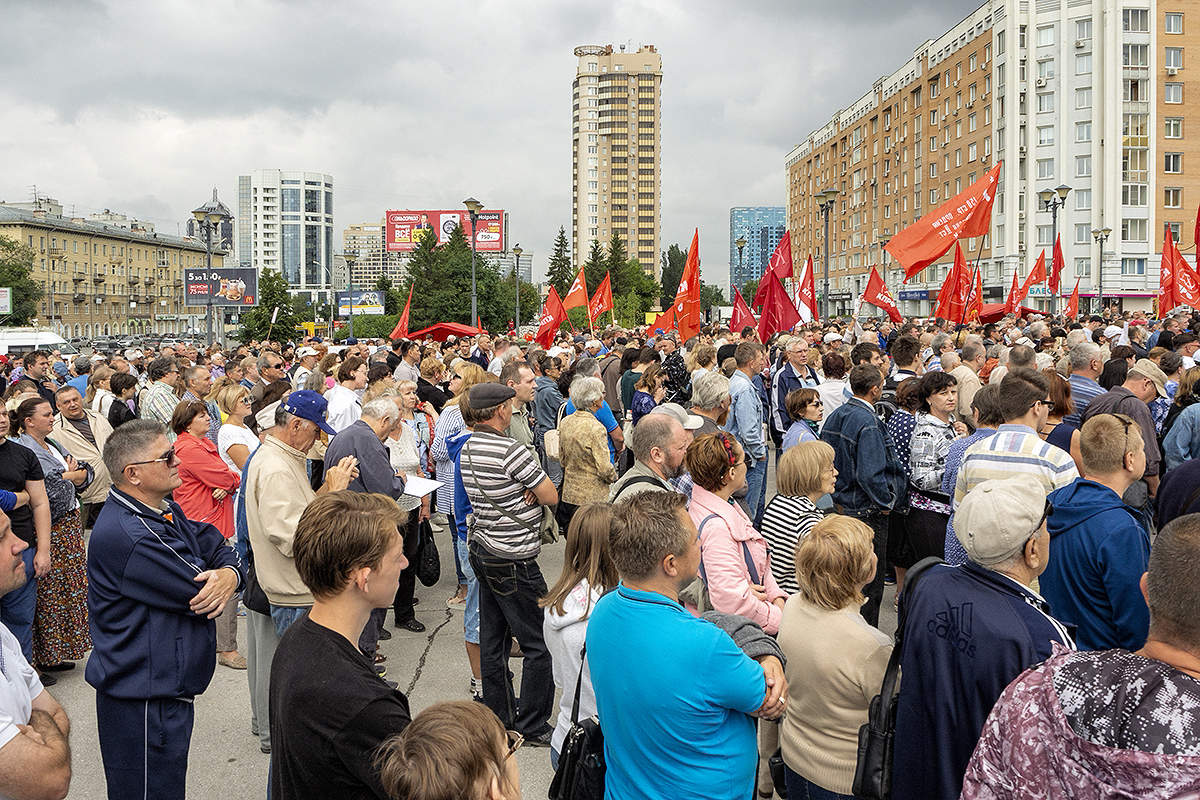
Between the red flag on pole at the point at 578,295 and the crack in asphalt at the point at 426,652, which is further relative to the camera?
the red flag on pole at the point at 578,295

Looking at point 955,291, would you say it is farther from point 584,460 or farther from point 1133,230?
point 1133,230

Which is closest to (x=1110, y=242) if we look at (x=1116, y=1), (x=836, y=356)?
(x=1116, y=1)

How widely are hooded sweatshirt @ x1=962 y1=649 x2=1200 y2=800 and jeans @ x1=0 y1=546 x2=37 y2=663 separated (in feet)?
19.4

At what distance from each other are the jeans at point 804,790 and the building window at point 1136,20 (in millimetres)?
69511

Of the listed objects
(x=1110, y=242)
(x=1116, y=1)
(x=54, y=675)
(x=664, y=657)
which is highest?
(x=1116, y=1)

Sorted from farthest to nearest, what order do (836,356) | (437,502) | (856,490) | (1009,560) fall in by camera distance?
1. (836,356)
2. (437,502)
3. (856,490)
4. (1009,560)

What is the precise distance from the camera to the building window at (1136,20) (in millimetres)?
58844

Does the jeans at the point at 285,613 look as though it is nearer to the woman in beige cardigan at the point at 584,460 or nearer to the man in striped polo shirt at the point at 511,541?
the man in striped polo shirt at the point at 511,541

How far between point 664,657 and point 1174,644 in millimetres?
1366

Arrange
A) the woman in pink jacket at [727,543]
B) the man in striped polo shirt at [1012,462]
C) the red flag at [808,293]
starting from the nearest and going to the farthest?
the woman in pink jacket at [727,543], the man in striped polo shirt at [1012,462], the red flag at [808,293]

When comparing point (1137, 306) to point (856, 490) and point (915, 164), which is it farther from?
point (856, 490)

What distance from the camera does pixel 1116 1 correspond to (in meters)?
58.5

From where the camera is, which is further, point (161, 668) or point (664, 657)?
point (161, 668)

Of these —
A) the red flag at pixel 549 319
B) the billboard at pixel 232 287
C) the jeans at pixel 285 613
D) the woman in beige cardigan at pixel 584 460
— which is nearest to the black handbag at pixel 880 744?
the jeans at pixel 285 613
